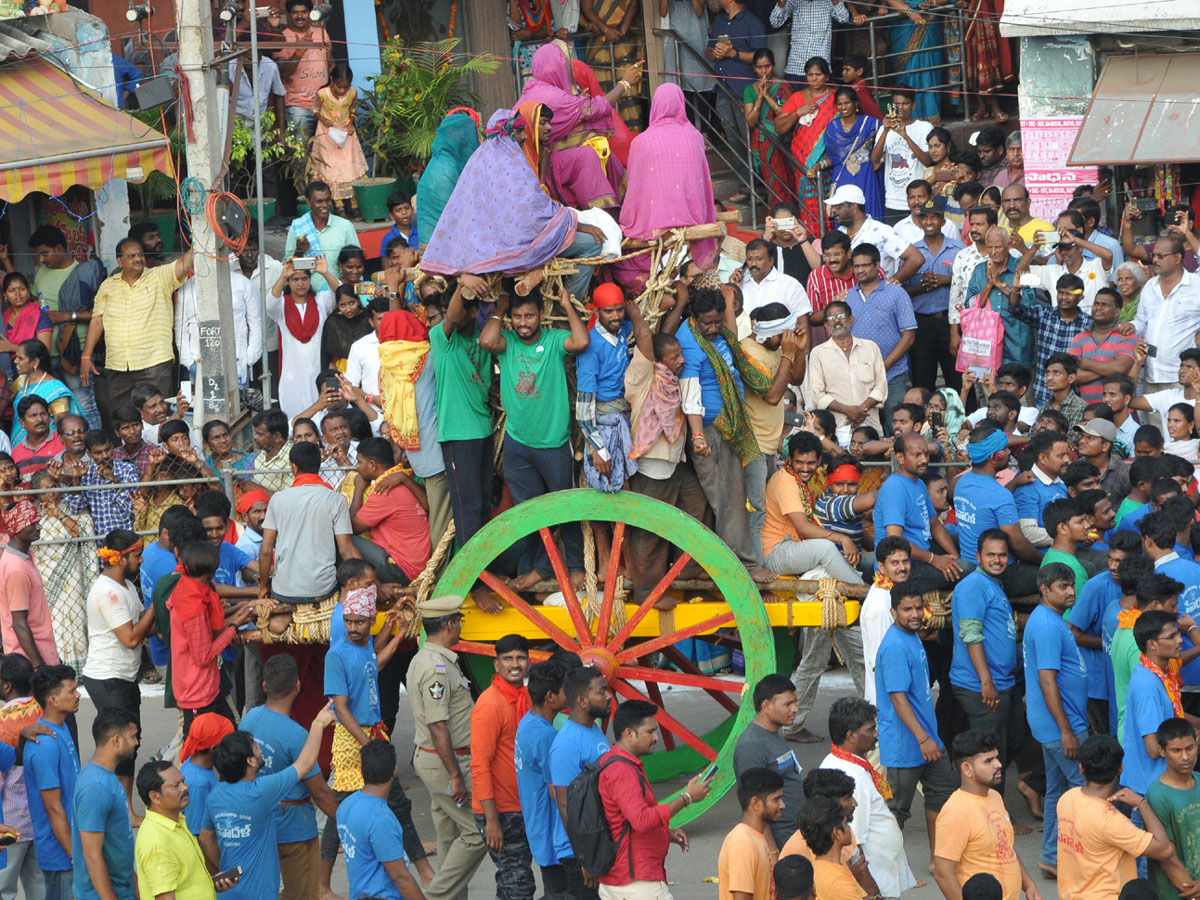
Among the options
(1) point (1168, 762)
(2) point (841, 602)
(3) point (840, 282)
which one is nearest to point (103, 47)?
(3) point (840, 282)

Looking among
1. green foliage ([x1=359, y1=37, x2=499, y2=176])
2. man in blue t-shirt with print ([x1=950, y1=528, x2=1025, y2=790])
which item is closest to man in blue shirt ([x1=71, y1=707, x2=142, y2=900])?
man in blue t-shirt with print ([x1=950, y1=528, x2=1025, y2=790])

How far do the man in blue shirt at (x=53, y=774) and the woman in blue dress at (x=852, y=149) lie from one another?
29.2 feet

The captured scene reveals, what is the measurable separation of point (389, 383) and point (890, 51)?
8979mm

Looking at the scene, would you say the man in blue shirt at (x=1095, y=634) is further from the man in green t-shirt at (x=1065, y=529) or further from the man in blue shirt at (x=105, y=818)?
the man in blue shirt at (x=105, y=818)

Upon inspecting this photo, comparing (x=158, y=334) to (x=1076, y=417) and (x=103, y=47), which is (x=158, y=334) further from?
(x=1076, y=417)

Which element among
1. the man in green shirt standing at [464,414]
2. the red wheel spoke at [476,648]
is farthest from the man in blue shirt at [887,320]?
the red wheel spoke at [476,648]

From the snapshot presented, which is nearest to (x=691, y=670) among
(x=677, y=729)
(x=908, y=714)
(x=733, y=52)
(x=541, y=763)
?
(x=677, y=729)

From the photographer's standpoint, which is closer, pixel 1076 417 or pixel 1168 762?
pixel 1168 762

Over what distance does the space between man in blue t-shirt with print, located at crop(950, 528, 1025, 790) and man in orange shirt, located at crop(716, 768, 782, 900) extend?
7.52 feet

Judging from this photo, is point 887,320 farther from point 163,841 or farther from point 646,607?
point 163,841

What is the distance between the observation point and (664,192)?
31.2ft

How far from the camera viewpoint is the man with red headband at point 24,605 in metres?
9.95

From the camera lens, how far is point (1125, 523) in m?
9.45

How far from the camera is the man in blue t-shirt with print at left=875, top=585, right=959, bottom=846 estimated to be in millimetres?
8453
